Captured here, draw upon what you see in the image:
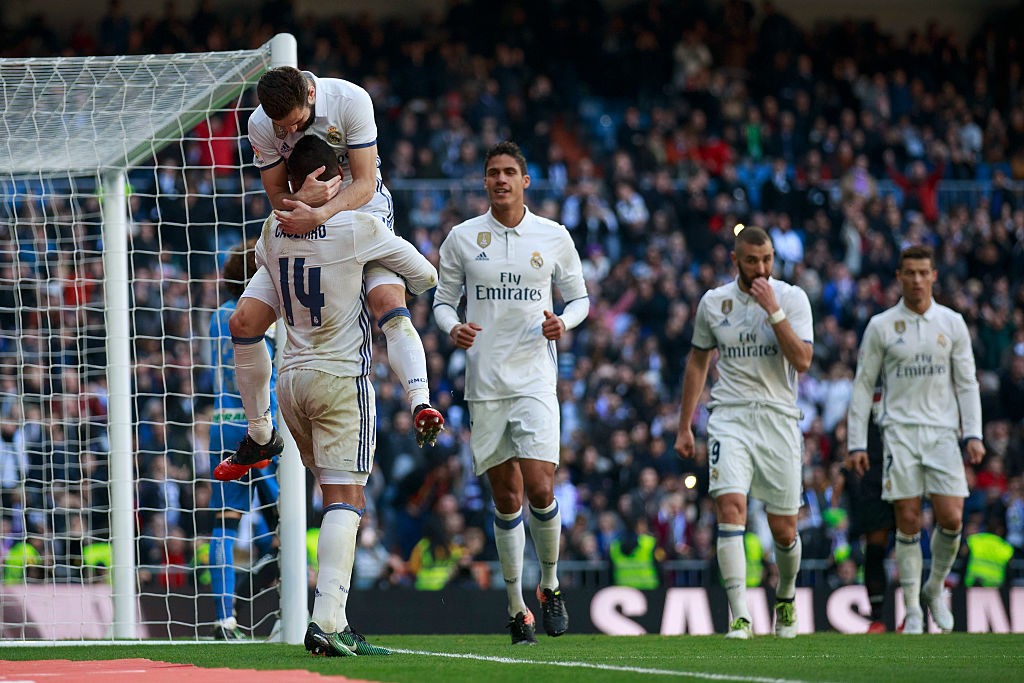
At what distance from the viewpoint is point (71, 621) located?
10578 millimetres

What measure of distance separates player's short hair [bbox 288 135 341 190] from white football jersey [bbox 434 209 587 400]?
1794mm

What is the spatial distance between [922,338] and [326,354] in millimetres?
5735

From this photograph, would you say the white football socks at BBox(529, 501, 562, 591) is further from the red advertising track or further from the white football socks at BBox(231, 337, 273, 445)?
the red advertising track

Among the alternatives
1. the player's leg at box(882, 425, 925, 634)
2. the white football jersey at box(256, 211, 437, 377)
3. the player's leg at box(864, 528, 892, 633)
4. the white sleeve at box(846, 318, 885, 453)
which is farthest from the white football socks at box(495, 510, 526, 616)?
the player's leg at box(864, 528, 892, 633)

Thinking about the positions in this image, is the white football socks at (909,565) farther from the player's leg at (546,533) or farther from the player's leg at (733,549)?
the player's leg at (546,533)

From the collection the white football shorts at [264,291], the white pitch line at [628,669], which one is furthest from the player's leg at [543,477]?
the white football shorts at [264,291]

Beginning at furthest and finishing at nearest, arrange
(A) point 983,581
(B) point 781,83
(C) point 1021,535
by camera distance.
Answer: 1. (B) point 781,83
2. (C) point 1021,535
3. (A) point 983,581

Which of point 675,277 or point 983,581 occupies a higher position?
point 675,277

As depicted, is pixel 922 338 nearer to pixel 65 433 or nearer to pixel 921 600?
pixel 921 600

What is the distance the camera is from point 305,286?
22.2 feet

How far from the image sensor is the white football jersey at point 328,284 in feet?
22.2

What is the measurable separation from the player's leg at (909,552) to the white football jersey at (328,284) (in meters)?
5.72

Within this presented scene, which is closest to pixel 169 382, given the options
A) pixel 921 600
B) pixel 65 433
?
pixel 65 433

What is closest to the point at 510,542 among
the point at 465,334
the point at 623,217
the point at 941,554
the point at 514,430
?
the point at 514,430
